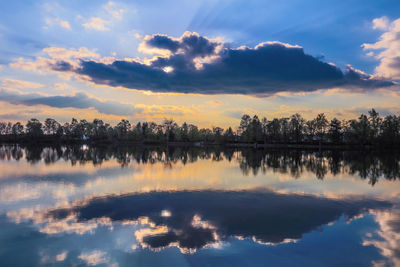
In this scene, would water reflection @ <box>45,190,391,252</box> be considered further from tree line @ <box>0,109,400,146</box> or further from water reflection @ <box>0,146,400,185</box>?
tree line @ <box>0,109,400,146</box>

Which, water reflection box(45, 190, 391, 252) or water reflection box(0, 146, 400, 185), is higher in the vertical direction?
water reflection box(45, 190, 391, 252)

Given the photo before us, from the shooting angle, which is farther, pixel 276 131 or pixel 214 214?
pixel 276 131

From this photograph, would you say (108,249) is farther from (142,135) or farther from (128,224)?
(142,135)

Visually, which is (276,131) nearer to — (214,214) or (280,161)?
(280,161)

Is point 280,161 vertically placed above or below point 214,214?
below

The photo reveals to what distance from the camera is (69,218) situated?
38.1 feet

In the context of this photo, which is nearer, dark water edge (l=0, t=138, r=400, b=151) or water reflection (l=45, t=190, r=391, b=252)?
water reflection (l=45, t=190, r=391, b=252)

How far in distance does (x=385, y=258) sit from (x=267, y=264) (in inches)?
147

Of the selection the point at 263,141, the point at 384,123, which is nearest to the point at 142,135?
the point at 263,141

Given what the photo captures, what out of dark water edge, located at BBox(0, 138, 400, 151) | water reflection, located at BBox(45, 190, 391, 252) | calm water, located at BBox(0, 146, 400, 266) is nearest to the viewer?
calm water, located at BBox(0, 146, 400, 266)

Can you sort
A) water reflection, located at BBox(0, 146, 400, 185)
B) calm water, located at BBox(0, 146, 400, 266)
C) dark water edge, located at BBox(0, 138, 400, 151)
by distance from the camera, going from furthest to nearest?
dark water edge, located at BBox(0, 138, 400, 151) → water reflection, located at BBox(0, 146, 400, 185) → calm water, located at BBox(0, 146, 400, 266)

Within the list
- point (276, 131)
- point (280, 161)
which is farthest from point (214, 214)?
point (276, 131)

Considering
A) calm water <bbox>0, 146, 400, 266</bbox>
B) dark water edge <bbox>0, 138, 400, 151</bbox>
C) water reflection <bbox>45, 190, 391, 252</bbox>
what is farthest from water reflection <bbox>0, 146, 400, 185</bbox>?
dark water edge <bbox>0, 138, 400, 151</bbox>

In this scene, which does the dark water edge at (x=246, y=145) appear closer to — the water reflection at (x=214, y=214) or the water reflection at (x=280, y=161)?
the water reflection at (x=280, y=161)
